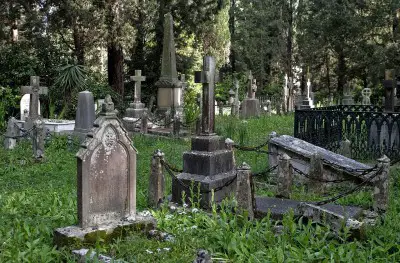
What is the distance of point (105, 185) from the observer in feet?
17.3

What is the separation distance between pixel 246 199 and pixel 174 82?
1329 cm

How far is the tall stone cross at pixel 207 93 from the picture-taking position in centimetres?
753

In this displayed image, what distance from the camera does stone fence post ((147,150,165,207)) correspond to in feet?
23.4

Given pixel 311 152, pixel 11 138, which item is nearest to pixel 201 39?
pixel 11 138

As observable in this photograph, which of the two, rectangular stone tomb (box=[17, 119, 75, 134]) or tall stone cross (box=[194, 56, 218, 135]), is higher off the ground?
tall stone cross (box=[194, 56, 218, 135])

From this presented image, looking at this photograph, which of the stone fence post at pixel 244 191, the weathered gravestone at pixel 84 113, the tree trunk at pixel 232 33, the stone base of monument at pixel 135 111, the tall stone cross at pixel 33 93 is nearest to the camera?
the stone fence post at pixel 244 191

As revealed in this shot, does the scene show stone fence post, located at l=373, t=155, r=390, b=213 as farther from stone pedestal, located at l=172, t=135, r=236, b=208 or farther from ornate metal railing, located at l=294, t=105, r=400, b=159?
ornate metal railing, located at l=294, t=105, r=400, b=159

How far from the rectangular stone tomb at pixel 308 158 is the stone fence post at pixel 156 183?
107 inches

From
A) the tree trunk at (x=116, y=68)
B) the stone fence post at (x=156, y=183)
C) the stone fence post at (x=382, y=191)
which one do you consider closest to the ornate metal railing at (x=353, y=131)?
the stone fence post at (x=382, y=191)

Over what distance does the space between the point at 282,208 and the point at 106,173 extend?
2736 mm

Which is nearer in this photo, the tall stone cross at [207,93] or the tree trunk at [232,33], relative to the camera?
the tall stone cross at [207,93]

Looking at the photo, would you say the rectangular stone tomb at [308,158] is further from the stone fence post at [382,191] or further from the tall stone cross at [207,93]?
the tall stone cross at [207,93]

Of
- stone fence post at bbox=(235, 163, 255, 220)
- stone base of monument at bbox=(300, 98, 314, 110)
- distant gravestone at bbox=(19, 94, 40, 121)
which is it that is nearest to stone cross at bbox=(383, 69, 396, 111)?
stone base of monument at bbox=(300, 98, 314, 110)

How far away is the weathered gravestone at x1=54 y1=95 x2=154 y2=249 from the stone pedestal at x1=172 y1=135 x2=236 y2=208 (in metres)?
1.59
